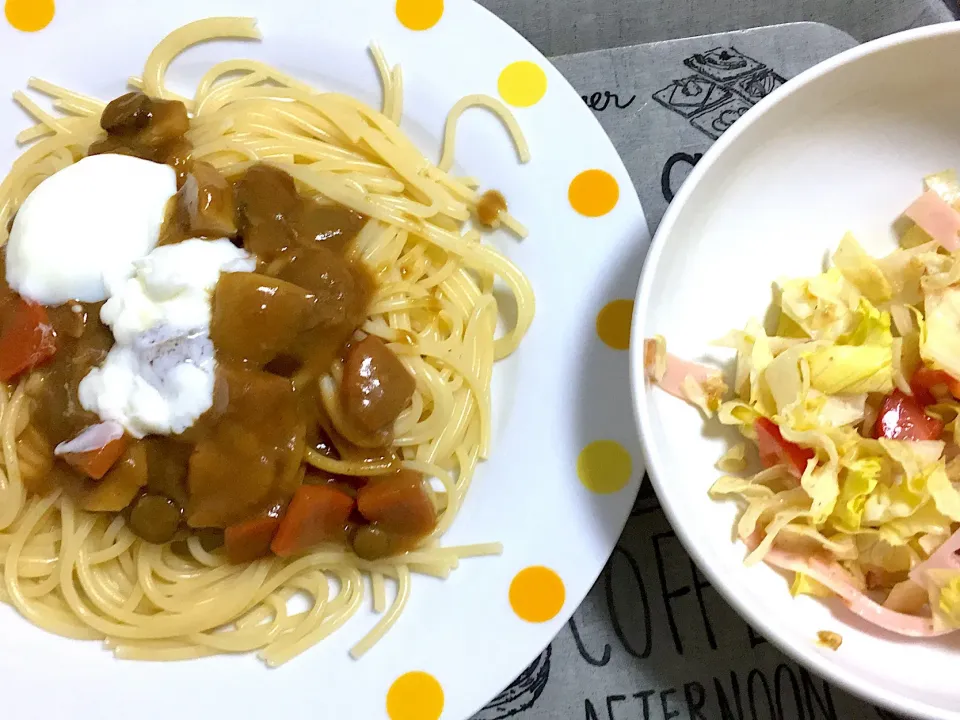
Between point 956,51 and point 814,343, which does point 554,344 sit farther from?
point 956,51

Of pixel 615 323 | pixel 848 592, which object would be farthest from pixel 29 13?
pixel 848 592

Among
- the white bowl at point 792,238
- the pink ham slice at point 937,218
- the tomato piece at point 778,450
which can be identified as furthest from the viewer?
the pink ham slice at point 937,218

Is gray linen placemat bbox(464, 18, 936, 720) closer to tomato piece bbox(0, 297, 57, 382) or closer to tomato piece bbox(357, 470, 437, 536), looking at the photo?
tomato piece bbox(357, 470, 437, 536)

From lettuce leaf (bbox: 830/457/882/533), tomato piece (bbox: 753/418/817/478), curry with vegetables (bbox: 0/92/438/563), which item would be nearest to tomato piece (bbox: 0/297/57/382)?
curry with vegetables (bbox: 0/92/438/563)

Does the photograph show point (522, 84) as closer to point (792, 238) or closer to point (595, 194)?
point (595, 194)

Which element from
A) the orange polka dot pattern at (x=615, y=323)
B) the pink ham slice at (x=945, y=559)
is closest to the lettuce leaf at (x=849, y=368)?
the pink ham slice at (x=945, y=559)

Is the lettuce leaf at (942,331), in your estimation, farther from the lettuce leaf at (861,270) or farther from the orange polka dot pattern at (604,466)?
the orange polka dot pattern at (604,466)
